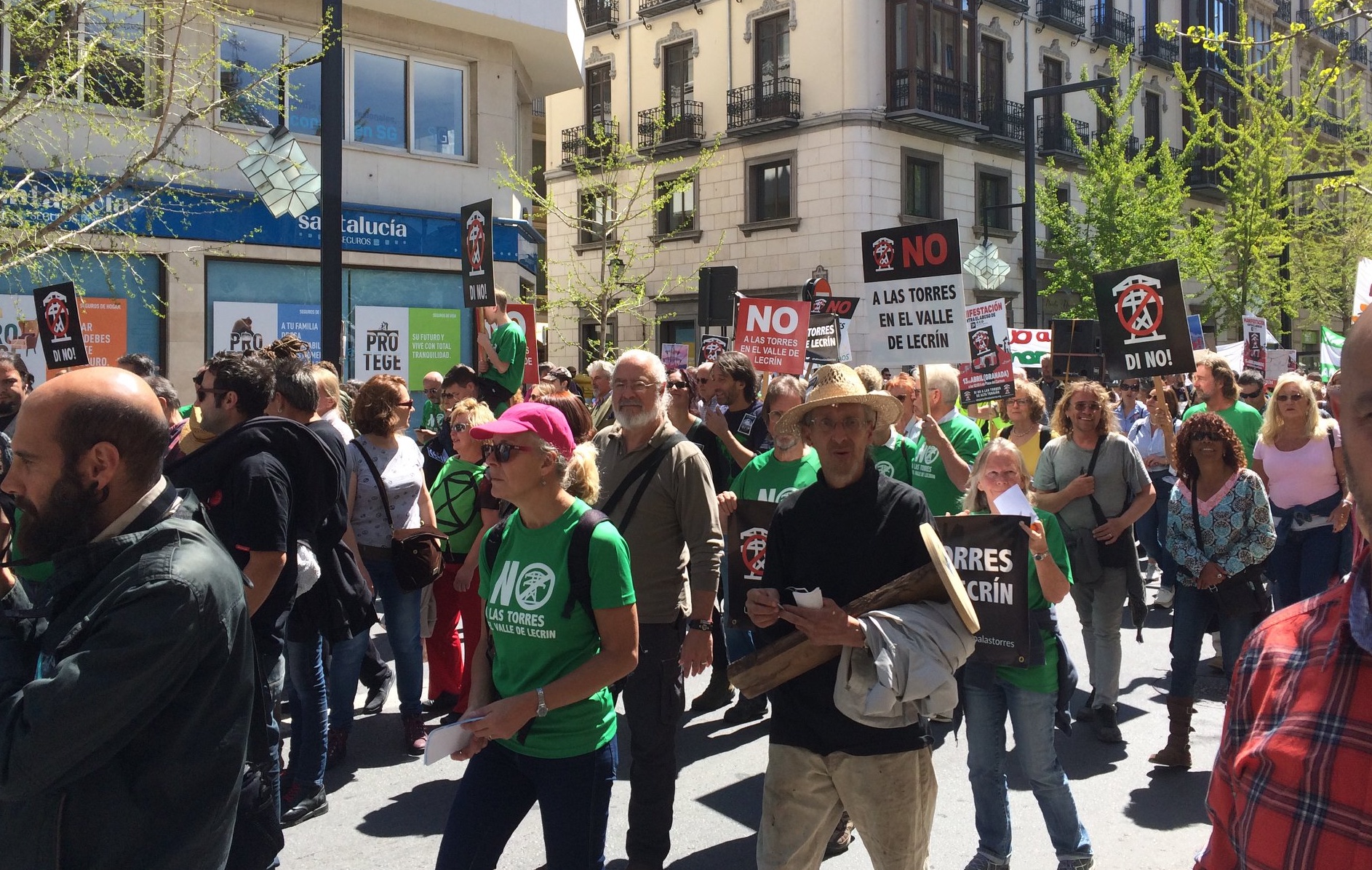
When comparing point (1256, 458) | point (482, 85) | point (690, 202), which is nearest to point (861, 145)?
point (690, 202)

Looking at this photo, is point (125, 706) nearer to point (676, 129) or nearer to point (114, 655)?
point (114, 655)

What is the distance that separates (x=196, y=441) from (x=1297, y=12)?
50946mm

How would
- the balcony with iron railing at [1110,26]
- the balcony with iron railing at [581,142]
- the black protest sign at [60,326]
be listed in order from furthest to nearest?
the balcony with iron railing at [1110,26] → the balcony with iron railing at [581,142] → the black protest sign at [60,326]

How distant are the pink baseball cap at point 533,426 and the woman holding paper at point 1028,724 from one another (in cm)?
184

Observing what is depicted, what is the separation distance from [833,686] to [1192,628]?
342 cm

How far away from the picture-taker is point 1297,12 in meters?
44.3

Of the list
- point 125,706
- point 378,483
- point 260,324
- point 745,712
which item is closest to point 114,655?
point 125,706

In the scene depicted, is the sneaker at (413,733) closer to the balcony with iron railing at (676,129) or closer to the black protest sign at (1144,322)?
the black protest sign at (1144,322)

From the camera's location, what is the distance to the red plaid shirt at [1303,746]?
1.25 meters

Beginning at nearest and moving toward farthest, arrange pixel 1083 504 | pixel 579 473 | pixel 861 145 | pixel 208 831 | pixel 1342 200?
1. pixel 208 831
2. pixel 579 473
3. pixel 1083 504
4. pixel 861 145
5. pixel 1342 200

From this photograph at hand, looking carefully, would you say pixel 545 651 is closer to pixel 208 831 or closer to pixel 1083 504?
pixel 208 831

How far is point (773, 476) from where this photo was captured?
228 inches

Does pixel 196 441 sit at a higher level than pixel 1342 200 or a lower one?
lower

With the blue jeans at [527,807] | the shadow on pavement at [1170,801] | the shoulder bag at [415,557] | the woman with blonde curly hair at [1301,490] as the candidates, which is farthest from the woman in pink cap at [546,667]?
the woman with blonde curly hair at [1301,490]
